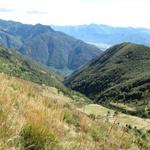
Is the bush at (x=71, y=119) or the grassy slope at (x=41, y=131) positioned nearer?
the grassy slope at (x=41, y=131)

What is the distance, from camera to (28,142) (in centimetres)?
702

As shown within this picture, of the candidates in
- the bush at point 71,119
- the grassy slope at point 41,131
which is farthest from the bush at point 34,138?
the bush at point 71,119

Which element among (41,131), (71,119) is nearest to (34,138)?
(41,131)

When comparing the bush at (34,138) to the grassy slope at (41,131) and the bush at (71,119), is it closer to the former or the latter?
the grassy slope at (41,131)

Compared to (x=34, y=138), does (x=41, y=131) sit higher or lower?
higher

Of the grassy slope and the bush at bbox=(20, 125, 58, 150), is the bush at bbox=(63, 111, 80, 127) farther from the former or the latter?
the bush at bbox=(20, 125, 58, 150)

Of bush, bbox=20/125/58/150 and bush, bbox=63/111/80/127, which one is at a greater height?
bush, bbox=20/125/58/150

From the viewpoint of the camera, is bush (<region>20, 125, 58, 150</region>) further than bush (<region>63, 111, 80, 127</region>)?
No

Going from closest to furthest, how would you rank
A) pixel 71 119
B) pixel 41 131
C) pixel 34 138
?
pixel 34 138, pixel 41 131, pixel 71 119

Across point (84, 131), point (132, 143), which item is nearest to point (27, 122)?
point (84, 131)

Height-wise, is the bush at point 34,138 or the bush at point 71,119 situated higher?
the bush at point 34,138

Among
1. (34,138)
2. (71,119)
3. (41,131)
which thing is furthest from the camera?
(71,119)

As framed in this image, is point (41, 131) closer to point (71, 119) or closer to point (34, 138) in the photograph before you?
point (34, 138)

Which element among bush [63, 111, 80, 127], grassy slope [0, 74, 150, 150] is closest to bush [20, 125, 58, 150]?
grassy slope [0, 74, 150, 150]
